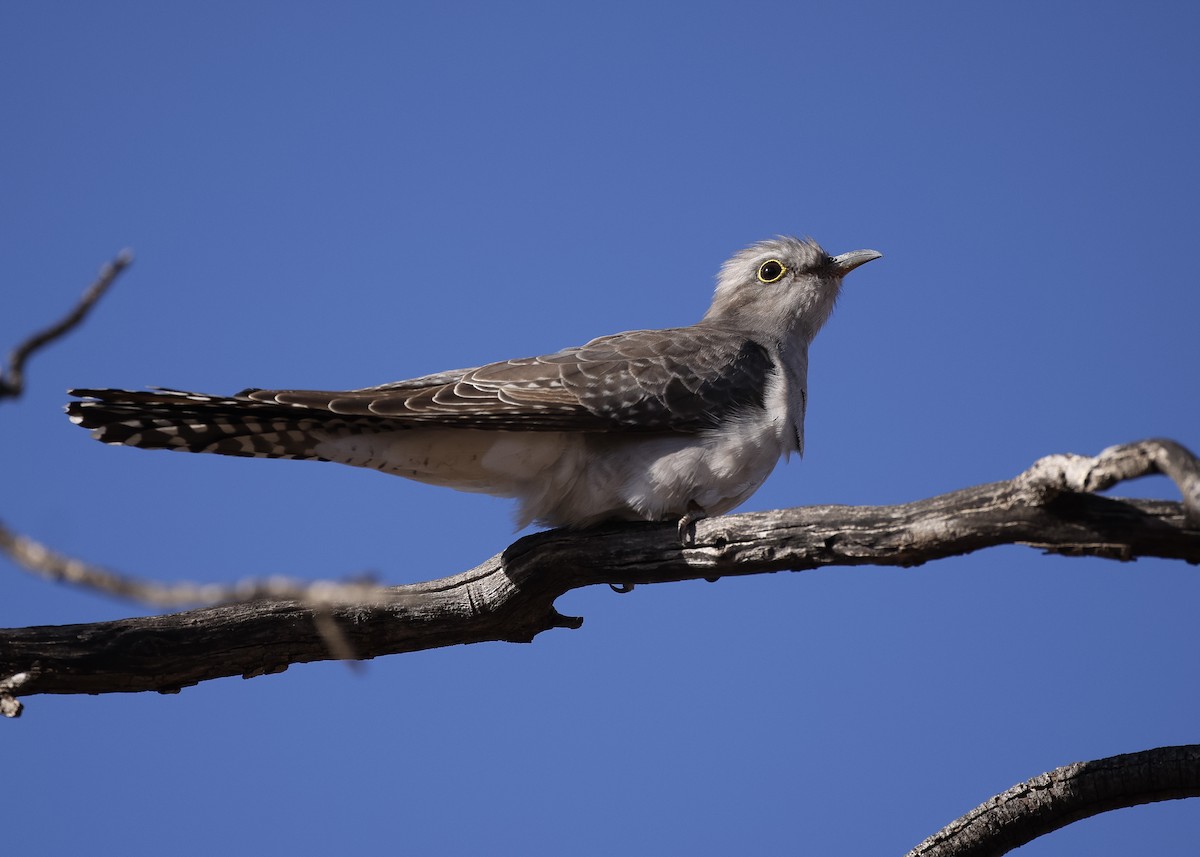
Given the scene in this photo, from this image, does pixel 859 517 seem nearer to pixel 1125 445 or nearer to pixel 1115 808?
pixel 1125 445

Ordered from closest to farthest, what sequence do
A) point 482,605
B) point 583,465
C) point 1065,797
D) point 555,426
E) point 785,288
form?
point 1065,797
point 482,605
point 555,426
point 583,465
point 785,288

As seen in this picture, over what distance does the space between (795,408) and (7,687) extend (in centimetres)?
448

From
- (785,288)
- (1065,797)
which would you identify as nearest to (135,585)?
(1065,797)

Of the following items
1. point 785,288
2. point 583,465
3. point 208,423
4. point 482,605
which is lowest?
point 482,605

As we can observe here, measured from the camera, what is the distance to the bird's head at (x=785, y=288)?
776 cm

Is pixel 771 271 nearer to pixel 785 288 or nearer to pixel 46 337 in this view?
pixel 785 288

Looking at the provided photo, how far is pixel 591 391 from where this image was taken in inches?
240

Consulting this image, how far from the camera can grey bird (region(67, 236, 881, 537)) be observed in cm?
550

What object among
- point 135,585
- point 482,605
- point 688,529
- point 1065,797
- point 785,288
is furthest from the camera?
point 785,288

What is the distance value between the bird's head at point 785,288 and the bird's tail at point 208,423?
3067 mm

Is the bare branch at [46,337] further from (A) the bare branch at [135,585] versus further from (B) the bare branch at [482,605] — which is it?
(B) the bare branch at [482,605]

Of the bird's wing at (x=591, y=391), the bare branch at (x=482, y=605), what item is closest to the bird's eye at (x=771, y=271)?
the bird's wing at (x=591, y=391)

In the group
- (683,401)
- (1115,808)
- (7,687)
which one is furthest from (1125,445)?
(7,687)

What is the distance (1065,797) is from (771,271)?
4.09 m
